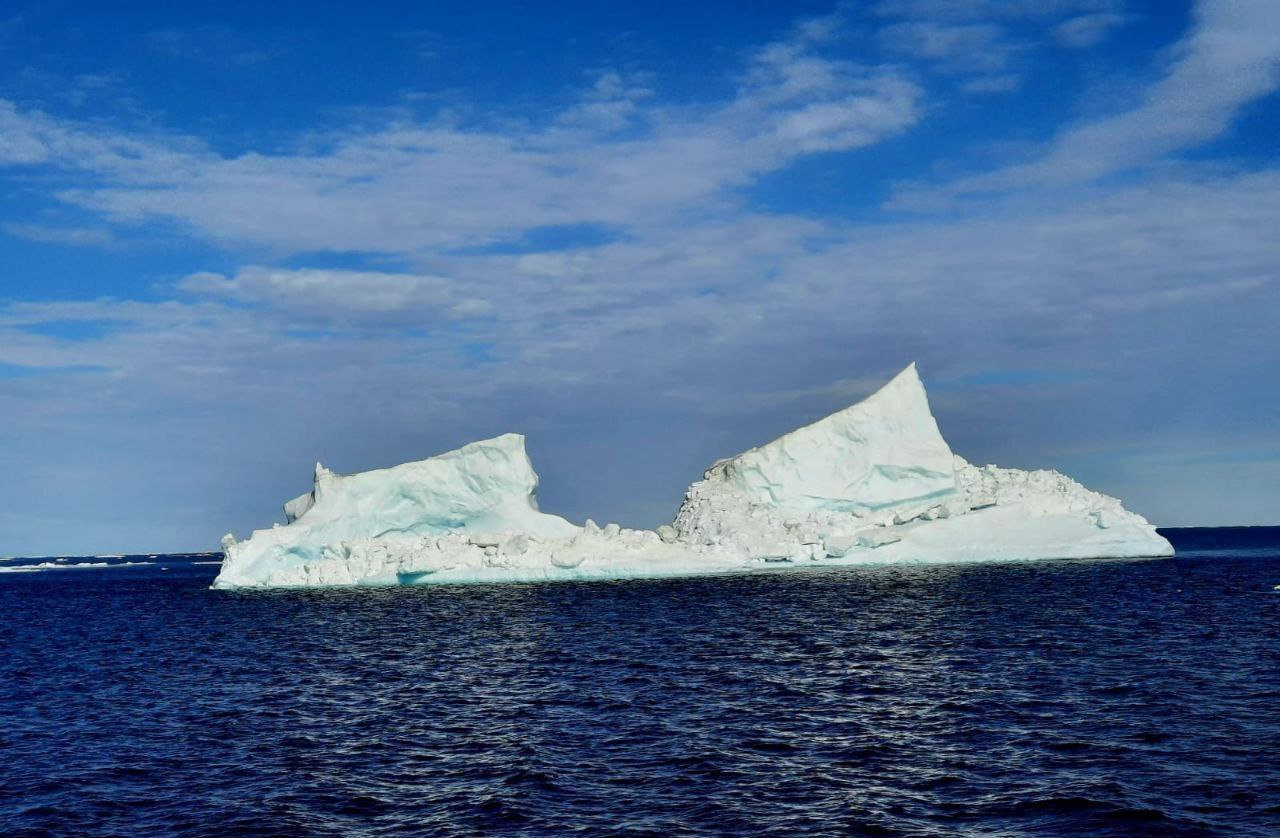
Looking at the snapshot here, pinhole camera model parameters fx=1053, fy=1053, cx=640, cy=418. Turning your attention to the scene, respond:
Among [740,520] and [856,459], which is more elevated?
[856,459]

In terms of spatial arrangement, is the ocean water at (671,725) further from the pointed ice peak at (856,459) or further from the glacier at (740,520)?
the pointed ice peak at (856,459)

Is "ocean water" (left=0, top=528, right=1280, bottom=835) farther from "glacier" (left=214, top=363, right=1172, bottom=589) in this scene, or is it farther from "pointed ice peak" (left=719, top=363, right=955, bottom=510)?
"pointed ice peak" (left=719, top=363, right=955, bottom=510)

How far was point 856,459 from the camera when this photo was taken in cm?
5272

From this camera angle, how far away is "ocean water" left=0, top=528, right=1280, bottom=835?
1237 cm

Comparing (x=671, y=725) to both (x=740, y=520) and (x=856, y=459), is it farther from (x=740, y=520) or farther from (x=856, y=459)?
(x=856, y=459)

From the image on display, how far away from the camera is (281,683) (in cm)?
2269

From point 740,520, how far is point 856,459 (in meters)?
6.61

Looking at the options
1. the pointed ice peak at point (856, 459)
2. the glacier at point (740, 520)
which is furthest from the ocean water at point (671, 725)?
the pointed ice peak at point (856, 459)

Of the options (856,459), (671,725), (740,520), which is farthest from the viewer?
(856,459)

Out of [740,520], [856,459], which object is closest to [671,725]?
[740,520]

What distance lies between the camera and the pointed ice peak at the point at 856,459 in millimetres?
52406

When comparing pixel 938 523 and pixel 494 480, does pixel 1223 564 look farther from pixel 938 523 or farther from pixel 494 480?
pixel 494 480

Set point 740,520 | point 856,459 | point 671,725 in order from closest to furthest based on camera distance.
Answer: point 671,725
point 740,520
point 856,459

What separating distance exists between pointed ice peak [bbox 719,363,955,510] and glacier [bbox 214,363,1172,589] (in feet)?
0.23
